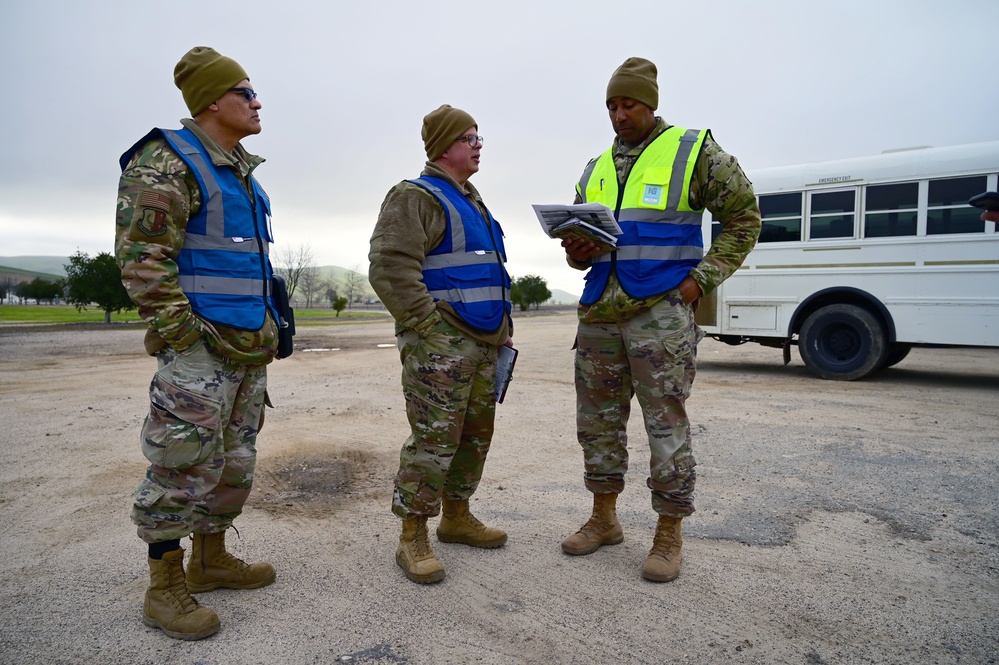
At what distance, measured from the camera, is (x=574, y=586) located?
2.83 meters

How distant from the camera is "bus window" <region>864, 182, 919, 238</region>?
8.60 m

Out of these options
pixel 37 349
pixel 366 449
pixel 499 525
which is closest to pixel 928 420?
pixel 499 525

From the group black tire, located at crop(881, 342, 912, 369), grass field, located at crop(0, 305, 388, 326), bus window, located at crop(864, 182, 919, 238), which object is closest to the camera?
bus window, located at crop(864, 182, 919, 238)

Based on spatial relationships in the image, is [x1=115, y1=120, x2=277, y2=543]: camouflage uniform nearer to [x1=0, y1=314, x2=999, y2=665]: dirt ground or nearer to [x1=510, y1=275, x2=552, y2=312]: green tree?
[x1=0, y1=314, x2=999, y2=665]: dirt ground

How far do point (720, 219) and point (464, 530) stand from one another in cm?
198

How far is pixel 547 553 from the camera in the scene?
320 cm

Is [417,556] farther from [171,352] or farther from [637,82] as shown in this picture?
[637,82]

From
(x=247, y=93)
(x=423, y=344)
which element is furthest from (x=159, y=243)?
(x=423, y=344)

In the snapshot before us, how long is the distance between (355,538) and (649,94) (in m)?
2.65

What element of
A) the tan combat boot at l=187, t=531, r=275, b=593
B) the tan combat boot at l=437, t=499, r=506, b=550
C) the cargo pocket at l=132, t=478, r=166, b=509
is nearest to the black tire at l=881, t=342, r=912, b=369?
the tan combat boot at l=437, t=499, r=506, b=550

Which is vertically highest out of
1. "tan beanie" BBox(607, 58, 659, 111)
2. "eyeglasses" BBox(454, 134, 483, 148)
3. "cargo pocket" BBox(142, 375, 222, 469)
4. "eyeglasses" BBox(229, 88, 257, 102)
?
"tan beanie" BBox(607, 58, 659, 111)

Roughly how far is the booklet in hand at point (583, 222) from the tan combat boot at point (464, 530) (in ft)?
4.77

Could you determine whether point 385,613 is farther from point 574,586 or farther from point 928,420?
point 928,420

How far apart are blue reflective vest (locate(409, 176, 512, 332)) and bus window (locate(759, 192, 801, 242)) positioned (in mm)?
7596
